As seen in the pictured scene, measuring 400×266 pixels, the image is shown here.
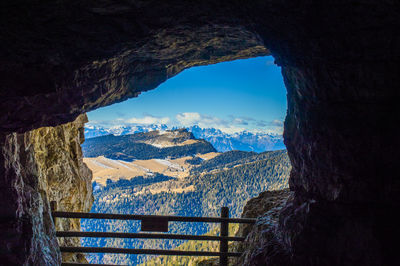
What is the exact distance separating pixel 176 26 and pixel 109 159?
159m

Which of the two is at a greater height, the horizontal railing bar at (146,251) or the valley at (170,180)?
the horizontal railing bar at (146,251)

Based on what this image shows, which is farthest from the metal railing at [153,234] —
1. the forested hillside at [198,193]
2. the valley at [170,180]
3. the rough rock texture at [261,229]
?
the forested hillside at [198,193]

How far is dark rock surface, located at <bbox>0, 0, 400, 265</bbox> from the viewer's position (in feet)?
11.2

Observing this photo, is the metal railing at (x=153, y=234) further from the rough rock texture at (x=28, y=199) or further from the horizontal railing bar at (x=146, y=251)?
the rough rock texture at (x=28, y=199)

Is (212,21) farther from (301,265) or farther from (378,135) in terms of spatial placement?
(301,265)

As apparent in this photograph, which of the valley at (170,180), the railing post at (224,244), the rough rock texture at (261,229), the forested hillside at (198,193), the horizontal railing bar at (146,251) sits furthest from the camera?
the valley at (170,180)

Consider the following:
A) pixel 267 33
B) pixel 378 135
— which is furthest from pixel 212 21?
pixel 378 135

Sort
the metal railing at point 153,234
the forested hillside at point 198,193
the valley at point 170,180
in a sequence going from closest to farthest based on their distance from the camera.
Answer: the metal railing at point 153,234 → the forested hillside at point 198,193 → the valley at point 170,180

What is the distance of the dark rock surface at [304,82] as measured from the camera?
3418 mm

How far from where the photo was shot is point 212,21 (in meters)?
4.64

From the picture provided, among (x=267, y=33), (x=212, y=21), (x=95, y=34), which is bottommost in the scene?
(x=95, y=34)

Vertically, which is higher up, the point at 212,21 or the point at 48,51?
the point at 212,21

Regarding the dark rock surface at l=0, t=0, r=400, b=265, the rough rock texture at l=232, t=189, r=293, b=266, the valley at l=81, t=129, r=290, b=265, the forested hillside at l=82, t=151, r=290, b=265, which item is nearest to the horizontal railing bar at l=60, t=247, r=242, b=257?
the rough rock texture at l=232, t=189, r=293, b=266

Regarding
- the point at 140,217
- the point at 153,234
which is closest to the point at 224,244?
the point at 153,234
